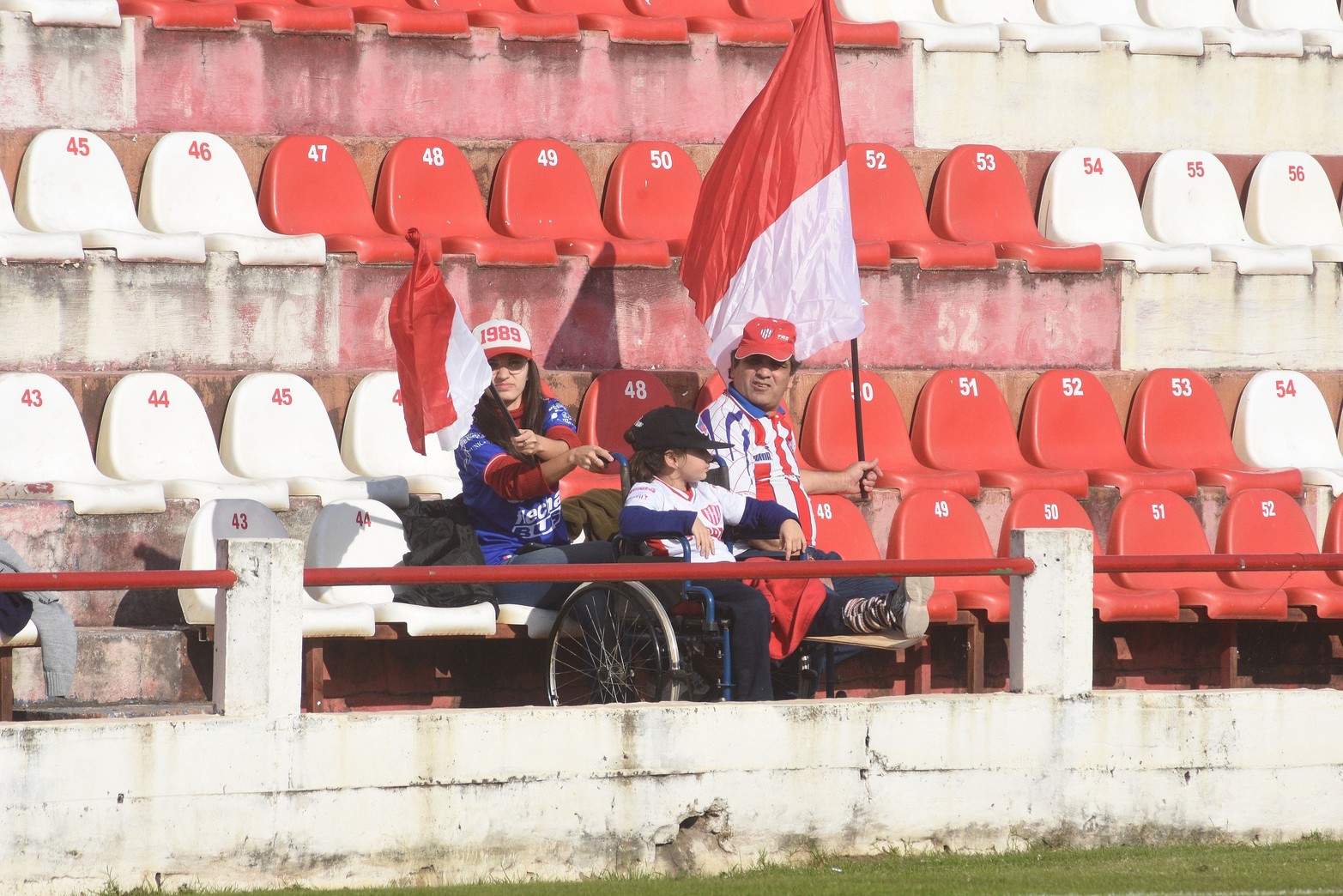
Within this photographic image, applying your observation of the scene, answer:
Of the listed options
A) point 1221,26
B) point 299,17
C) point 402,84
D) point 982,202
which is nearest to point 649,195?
point 402,84

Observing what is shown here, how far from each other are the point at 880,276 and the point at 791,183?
123 centimetres

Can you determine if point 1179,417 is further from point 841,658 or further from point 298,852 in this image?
point 298,852

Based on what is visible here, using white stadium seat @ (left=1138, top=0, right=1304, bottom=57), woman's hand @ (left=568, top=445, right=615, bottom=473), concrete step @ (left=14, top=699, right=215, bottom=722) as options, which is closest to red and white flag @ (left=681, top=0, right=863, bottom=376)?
woman's hand @ (left=568, top=445, right=615, bottom=473)

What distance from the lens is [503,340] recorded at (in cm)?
728

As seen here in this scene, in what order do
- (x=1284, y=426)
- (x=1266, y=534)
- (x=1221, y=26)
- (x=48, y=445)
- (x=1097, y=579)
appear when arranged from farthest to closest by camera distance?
(x=1221, y=26), (x=1284, y=426), (x=1266, y=534), (x=1097, y=579), (x=48, y=445)

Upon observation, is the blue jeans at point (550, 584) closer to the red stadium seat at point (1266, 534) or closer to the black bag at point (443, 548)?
the black bag at point (443, 548)

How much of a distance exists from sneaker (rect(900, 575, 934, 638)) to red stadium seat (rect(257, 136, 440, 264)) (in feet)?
11.9

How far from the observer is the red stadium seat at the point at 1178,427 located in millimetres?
9422

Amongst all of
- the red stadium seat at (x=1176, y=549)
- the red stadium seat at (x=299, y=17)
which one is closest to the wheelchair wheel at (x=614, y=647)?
the red stadium seat at (x=1176, y=549)

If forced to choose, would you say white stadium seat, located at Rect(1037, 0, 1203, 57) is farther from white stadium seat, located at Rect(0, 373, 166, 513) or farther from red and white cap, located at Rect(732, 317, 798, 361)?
white stadium seat, located at Rect(0, 373, 166, 513)

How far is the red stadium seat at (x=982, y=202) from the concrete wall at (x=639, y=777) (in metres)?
3.84

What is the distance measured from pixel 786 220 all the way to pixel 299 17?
2.97 metres

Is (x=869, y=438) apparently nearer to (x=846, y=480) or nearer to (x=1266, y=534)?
(x=846, y=480)

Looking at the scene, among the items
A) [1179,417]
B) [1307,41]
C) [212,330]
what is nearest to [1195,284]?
[1179,417]
